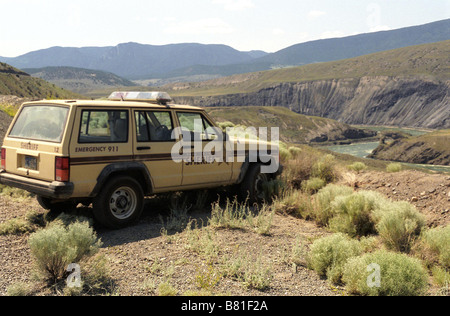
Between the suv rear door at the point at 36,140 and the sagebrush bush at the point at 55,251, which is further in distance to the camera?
the suv rear door at the point at 36,140

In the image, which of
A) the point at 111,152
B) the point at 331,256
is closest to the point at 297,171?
the point at 331,256

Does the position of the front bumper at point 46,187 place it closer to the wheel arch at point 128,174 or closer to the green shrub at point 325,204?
the wheel arch at point 128,174

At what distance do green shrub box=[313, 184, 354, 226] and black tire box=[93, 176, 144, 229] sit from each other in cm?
356

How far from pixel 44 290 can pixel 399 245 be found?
16.6ft

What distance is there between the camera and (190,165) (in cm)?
713

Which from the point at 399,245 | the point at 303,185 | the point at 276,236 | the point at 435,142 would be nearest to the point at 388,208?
the point at 399,245

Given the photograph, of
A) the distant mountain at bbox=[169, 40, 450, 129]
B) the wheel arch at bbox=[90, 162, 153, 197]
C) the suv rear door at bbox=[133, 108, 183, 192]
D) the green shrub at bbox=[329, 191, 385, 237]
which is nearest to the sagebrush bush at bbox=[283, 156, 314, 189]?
the green shrub at bbox=[329, 191, 385, 237]

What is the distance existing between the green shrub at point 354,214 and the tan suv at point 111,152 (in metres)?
2.37

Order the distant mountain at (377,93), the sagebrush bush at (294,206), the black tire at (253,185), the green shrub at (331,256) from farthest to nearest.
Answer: the distant mountain at (377,93) < the black tire at (253,185) < the sagebrush bush at (294,206) < the green shrub at (331,256)

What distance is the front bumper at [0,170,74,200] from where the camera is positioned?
5449 mm

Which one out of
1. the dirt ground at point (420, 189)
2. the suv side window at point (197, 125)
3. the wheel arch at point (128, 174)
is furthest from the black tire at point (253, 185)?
the dirt ground at point (420, 189)

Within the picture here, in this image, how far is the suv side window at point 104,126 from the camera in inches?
237

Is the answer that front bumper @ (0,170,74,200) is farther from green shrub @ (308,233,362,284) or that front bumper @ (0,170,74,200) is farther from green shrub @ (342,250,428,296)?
green shrub @ (342,250,428,296)

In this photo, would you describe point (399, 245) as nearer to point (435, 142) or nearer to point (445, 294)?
point (445, 294)
